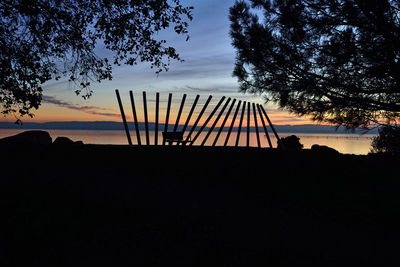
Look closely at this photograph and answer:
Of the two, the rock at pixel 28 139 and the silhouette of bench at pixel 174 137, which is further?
the silhouette of bench at pixel 174 137

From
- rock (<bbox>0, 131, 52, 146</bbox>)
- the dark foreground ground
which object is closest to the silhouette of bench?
the dark foreground ground

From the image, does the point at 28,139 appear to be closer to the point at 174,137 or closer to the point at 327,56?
the point at 174,137

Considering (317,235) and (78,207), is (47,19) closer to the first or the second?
(78,207)

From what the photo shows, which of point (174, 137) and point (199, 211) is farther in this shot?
point (174, 137)

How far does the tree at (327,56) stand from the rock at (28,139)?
864 cm

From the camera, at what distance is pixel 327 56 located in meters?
8.00

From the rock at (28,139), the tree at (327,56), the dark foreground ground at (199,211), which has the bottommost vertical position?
the dark foreground ground at (199,211)

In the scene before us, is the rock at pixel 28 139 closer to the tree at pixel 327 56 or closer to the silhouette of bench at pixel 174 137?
the silhouette of bench at pixel 174 137

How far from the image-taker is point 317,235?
4.41 metres

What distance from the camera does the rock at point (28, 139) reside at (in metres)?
11.3

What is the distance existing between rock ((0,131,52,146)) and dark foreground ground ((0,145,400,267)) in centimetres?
256

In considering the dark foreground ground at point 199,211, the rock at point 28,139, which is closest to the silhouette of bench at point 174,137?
the dark foreground ground at point 199,211

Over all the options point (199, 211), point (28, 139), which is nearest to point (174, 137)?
point (28, 139)

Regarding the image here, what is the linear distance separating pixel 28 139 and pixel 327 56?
11.3 meters
